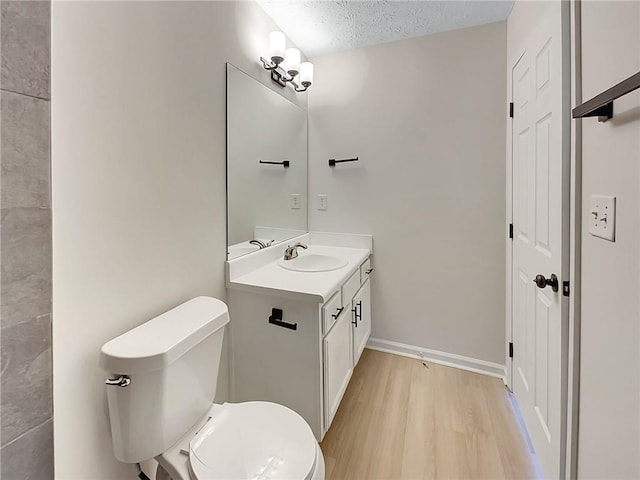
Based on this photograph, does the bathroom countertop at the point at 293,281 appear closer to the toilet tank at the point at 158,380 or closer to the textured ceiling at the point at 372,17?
the toilet tank at the point at 158,380

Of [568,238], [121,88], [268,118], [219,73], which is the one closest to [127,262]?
[121,88]

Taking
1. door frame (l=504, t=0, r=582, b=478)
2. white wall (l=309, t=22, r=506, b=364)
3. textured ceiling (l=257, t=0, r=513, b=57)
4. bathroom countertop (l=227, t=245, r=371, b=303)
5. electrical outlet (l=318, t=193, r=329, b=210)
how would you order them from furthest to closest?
1. electrical outlet (l=318, t=193, r=329, b=210)
2. white wall (l=309, t=22, r=506, b=364)
3. textured ceiling (l=257, t=0, r=513, b=57)
4. bathroom countertop (l=227, t=245, r=371, b=303)
5. door frame (l=504, t=0, r=582, b=478)

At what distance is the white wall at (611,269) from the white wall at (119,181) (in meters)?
1.41

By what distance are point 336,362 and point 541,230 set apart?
1124 millimetres

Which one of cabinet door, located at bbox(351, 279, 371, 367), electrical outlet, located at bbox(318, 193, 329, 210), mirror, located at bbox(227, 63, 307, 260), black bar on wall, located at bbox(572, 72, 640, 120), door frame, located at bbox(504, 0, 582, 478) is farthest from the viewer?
electrical outlet, located at bbox(318, 193, 329, 210)

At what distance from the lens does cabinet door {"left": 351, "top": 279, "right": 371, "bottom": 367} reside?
1833 millimetres

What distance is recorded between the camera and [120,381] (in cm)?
84

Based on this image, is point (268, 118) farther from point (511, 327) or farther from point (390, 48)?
point (511, 327)

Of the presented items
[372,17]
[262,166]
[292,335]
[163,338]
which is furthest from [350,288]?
[372,17]

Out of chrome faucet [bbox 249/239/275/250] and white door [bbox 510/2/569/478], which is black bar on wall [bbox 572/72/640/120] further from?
chrome faucet [bbox 249/239/275/250]

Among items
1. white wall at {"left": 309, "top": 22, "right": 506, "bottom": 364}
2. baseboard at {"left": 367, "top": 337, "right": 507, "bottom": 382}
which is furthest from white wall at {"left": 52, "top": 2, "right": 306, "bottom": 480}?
baseboard at {"left": 367, "top": 337, "right": 507, "bottom": 382}

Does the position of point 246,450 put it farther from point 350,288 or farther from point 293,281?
point 350,288

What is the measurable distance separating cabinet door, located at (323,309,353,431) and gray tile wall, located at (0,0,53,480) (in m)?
0.98

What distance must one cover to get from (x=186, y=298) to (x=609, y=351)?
145cm
